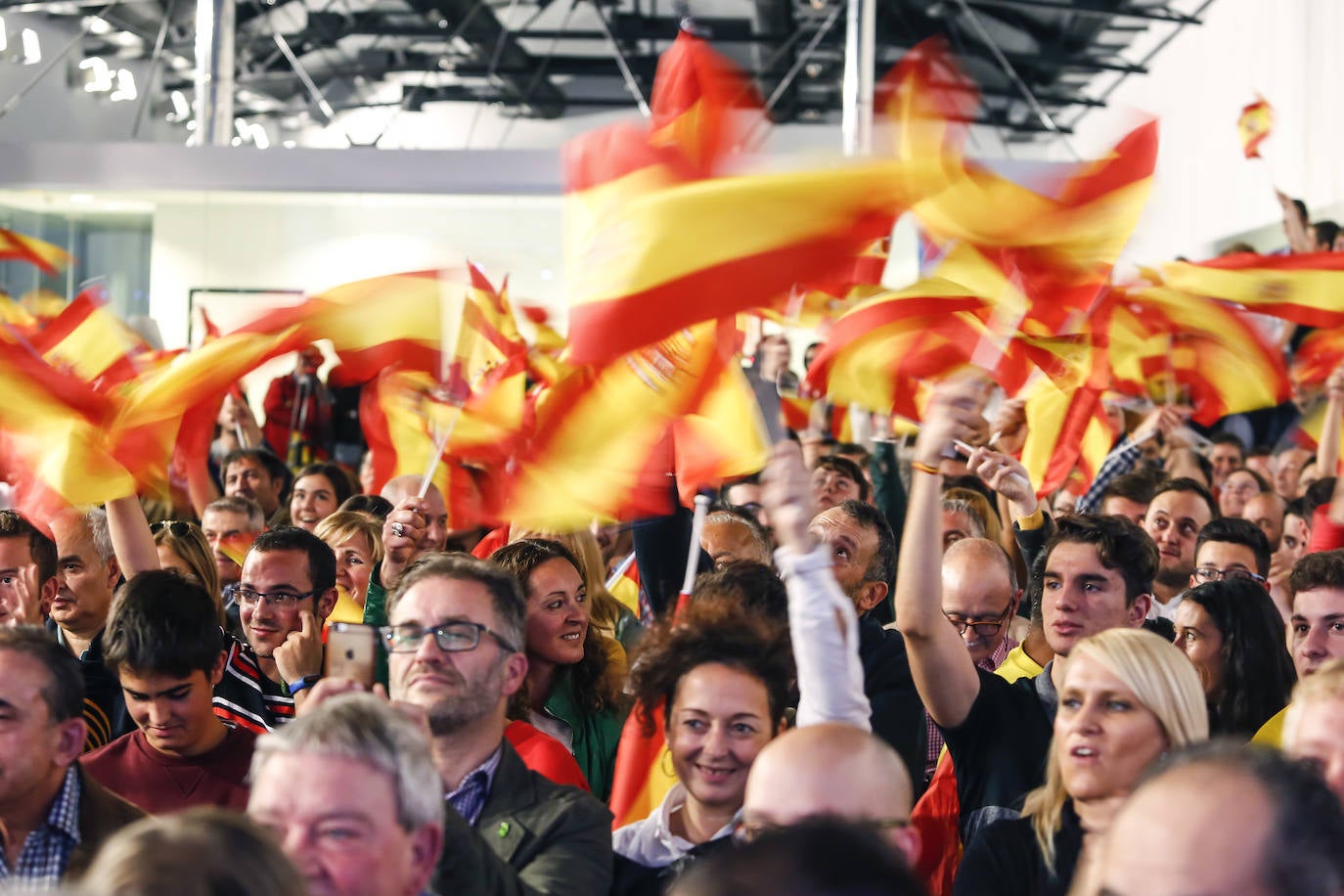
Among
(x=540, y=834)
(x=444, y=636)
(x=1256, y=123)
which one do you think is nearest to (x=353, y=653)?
(x=444, y=636)

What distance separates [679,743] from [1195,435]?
643 centimetres

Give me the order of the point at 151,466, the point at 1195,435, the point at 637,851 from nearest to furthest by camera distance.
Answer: the point at 637,851 → the point at 151,466 → the point at 1195,435

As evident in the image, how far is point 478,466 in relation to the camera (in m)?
6.39

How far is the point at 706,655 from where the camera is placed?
131 inches

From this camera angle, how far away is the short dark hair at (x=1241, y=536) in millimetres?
5461

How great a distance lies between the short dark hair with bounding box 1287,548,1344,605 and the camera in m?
4.23

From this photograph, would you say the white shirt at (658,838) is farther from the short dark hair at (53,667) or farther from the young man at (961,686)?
the short dark hair at (53,667)

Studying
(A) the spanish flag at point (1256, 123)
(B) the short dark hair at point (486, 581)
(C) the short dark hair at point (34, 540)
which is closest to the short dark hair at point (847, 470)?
(C) the short dark hair at point (34, 540)

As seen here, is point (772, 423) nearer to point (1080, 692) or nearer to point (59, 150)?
point (1080, 692)

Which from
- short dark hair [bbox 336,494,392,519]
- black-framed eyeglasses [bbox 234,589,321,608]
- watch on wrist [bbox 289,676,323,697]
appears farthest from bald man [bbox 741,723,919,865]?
short dark hair [bbox 336,494,392,519]

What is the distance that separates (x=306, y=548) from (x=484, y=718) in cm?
162

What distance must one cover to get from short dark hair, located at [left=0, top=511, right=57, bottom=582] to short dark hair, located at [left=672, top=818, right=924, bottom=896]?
11.2 feet

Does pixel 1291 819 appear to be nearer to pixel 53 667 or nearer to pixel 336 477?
pixel 53 667

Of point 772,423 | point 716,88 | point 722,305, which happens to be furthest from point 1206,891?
point 716,88
